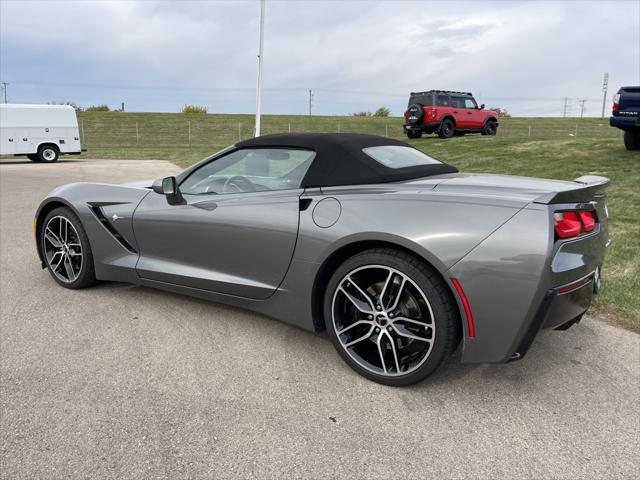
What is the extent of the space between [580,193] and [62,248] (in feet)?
12.8

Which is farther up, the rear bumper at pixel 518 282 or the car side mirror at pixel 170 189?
the car side mirror at pixel 170 189

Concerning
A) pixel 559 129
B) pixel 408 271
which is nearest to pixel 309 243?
pixel 408 271

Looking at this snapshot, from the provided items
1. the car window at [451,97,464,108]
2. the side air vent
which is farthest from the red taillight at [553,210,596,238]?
the car window at [451,97,464,108]

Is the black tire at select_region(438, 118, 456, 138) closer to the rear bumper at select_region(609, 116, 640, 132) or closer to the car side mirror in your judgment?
the rear bumper at select_region(609, 116, 640, 132)

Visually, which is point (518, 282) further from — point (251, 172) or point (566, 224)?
point (251, 172)

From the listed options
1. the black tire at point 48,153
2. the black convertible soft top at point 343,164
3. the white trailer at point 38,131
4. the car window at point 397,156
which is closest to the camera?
the black convertible soft top at point 343,164

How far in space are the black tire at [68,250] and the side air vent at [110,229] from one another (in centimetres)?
20

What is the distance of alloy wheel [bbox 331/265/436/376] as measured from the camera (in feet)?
8.73

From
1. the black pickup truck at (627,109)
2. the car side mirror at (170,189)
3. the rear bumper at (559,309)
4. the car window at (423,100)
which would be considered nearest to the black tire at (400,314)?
the rear bumper at (559,309)

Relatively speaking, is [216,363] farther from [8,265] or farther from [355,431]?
[8,265]

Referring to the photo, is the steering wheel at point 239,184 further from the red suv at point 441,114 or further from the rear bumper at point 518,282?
the red suv at point 441,114

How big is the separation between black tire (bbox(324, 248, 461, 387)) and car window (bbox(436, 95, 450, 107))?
19534 mm

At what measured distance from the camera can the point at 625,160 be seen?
1041 cm

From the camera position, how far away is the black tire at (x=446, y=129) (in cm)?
2092
